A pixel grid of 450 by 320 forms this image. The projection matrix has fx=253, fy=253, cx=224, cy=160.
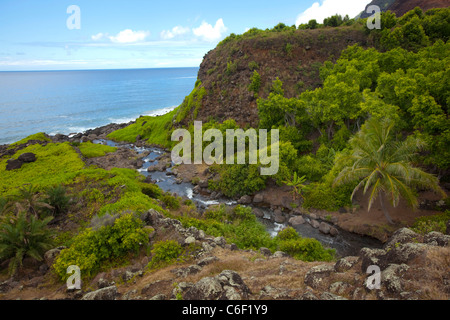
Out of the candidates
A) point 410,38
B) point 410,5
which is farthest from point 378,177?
point 410,5

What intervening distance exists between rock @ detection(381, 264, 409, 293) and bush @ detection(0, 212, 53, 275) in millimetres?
19514

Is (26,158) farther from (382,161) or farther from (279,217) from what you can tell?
(382,161)

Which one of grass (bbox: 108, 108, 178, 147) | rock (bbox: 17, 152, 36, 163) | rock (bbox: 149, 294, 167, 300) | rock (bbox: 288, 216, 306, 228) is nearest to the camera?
rock (bbox: 149, 294, 167, 300)

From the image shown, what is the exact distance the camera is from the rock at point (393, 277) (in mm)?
9211

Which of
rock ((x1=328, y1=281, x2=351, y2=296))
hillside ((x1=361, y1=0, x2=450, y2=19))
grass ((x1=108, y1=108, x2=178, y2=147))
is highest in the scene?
hillside ((x1=361, y1=0, x2=450, y2=19))

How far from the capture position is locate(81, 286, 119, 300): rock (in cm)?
1195

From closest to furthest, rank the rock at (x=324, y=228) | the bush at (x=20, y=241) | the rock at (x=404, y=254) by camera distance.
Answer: the rock at (x=404, y=254) → the bush at (x=20, y=241) → the rock at (x=324, y=228)

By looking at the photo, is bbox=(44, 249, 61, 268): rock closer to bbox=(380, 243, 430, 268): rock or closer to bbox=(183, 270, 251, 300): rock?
bbox=(183, 270, 251, 300): rock

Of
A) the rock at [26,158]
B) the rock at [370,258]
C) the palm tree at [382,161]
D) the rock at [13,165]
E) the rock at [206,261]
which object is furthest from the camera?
the rock at [26,158]

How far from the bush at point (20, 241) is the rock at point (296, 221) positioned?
71.6 ft

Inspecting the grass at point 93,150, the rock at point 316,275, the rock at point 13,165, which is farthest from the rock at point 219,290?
the grass at point 93,150

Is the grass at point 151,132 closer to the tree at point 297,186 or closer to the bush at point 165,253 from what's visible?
the tree at point 297,186

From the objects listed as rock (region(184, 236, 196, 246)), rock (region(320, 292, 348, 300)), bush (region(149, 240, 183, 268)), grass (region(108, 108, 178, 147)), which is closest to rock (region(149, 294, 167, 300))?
bush (region(149, 240, 183, 268))

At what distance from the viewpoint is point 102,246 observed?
683 inches
